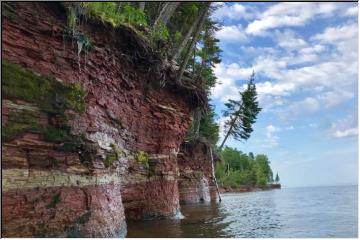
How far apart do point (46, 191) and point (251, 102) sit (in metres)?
34.0

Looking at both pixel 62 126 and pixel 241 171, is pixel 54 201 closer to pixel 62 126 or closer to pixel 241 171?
pixel 62 126

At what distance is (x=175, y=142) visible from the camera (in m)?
17.2

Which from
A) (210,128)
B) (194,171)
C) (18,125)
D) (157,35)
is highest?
(157,35)

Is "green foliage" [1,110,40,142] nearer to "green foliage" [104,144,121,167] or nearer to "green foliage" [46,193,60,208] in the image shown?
"green foliage" [46,193,60,208]

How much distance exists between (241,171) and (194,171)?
6468cm

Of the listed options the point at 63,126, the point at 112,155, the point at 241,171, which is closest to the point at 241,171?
the point at 241,171

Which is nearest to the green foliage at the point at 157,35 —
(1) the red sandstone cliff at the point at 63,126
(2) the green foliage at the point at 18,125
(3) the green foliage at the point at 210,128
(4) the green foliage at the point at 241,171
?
(1) the red sandstone cliff at the point at 63,126

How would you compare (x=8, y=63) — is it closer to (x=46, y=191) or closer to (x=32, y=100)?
(x=32, y=100)

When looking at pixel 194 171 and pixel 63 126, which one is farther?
pixel 194 171

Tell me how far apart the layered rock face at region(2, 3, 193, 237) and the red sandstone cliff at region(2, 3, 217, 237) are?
22mm

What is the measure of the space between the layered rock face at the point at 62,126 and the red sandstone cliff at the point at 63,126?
0.9 inches

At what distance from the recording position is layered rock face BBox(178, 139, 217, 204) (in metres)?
29.1

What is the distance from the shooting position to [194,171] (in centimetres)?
3075

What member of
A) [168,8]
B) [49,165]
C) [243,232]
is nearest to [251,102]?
[168,8]
